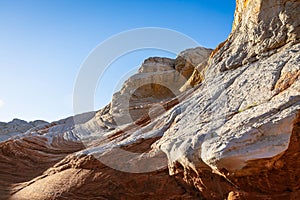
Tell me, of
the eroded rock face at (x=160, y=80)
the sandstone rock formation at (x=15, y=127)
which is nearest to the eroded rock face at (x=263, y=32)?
the eroded rock face at (x=160, y=80)

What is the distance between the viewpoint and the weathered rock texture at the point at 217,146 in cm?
476

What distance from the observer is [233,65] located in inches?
304

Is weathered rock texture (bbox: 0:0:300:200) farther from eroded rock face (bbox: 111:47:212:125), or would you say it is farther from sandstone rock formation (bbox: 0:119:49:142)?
sandstone rock formation (bbox: 0:119:49:142)

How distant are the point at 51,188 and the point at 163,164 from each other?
2861 millimetres

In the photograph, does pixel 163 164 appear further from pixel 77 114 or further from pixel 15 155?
pixel 77 114

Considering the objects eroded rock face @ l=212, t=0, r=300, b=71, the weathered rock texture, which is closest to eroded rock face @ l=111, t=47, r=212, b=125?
the weathered rock texture

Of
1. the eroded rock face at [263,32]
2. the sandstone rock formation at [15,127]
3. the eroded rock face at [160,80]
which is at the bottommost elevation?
the eroded rock face at [263,32]

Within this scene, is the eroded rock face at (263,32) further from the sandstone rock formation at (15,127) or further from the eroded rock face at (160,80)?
the sandstone rock formation at (15,127)

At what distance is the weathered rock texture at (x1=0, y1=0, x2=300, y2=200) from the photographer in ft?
15.6

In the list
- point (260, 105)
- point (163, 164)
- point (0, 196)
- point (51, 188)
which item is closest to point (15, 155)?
point (0, 196)

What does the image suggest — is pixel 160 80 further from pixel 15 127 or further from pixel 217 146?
pixel 15 127

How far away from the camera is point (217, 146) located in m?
4.89

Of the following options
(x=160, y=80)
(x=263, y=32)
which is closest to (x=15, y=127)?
(x=160, y=80)

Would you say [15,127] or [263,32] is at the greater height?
[15,127]
